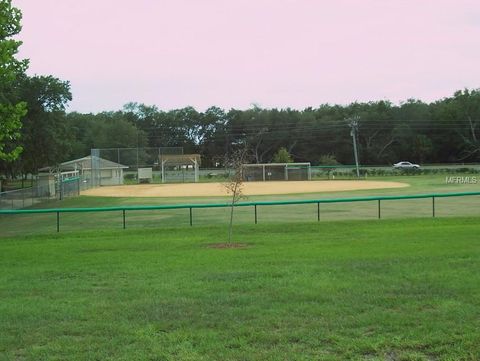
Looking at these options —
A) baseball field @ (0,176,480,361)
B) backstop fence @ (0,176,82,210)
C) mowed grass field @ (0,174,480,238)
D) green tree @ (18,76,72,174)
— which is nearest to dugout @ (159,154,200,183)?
backstop fence @ (0,176,82,210)

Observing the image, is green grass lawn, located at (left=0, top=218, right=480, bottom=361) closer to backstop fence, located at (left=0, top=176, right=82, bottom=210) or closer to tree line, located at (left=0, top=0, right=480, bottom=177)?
backstop fence, located at (left=0, top=176, right=82, bottom=210)

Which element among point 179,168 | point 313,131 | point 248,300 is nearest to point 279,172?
point 179,168

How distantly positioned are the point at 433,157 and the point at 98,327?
11365 cm

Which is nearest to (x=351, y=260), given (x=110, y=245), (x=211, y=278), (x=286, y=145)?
(x=211, y=278)

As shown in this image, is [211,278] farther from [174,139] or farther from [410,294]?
[174,139]

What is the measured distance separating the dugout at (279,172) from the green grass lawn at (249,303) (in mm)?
64612

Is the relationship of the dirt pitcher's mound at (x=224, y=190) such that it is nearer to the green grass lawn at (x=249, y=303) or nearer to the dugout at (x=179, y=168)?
the dugout at (x=179, y=168)

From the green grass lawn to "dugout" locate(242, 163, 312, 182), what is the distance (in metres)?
64.6

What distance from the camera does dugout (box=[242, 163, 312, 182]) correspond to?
254 ft

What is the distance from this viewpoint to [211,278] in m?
8.76

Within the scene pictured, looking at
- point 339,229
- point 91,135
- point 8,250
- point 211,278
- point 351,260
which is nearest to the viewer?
point 211,278

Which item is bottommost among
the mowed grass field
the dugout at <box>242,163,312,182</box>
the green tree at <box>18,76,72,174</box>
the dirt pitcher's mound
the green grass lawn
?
the mowed grass field

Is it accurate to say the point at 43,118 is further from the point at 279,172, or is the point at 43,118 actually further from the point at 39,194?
the point at 279,172

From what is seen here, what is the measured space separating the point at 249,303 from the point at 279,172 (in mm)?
71895
